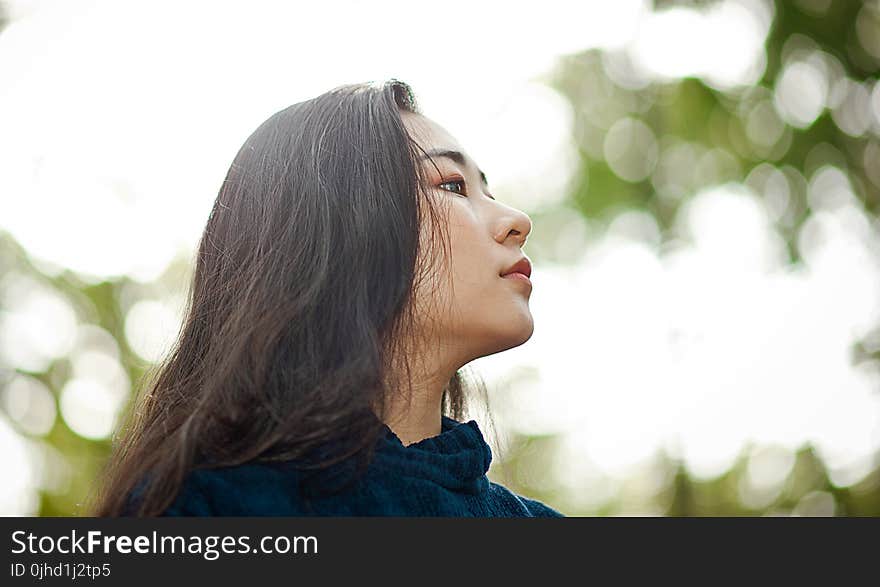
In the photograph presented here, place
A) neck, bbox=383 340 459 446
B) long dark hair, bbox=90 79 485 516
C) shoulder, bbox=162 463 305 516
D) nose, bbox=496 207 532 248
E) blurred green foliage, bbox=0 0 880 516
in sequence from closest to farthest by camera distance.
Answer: shoulder, bbox=162 463 305 516
long dark hair, bbox=90 79 485 516
neck, bbox=383 340 459 446
nose, bbox=496 207 532 248
blurred green foliage, bbox=0 0 880 516

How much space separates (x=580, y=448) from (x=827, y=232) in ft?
11.1

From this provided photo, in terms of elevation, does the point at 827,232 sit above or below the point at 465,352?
below

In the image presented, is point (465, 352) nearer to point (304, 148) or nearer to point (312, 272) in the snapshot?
point (312, 272)

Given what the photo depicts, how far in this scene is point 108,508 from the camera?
165 cm

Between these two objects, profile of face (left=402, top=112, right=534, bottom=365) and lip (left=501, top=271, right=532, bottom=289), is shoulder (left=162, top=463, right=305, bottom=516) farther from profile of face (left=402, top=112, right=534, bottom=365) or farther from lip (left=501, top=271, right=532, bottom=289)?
lip (left=501, top=271, right=532, bottom=289)

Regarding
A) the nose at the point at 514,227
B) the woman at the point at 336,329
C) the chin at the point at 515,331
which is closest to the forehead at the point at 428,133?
the woman at the point at 336,329

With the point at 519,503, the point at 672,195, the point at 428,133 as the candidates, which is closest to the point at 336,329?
the point at 428,133

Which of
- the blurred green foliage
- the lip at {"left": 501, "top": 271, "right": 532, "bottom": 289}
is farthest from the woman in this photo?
the blurred green foliage

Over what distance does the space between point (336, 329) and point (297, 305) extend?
0.10 m

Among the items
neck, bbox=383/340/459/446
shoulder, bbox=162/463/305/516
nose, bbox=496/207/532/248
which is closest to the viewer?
shoulder, bbox=162/463/305/516

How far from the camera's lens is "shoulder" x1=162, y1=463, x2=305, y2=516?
1.56m

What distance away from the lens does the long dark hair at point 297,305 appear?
5.48ft

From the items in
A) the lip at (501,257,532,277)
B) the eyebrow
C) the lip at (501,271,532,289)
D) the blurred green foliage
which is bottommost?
the blurred green foliage

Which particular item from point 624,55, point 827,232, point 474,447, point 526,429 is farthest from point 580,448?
point 474,447
